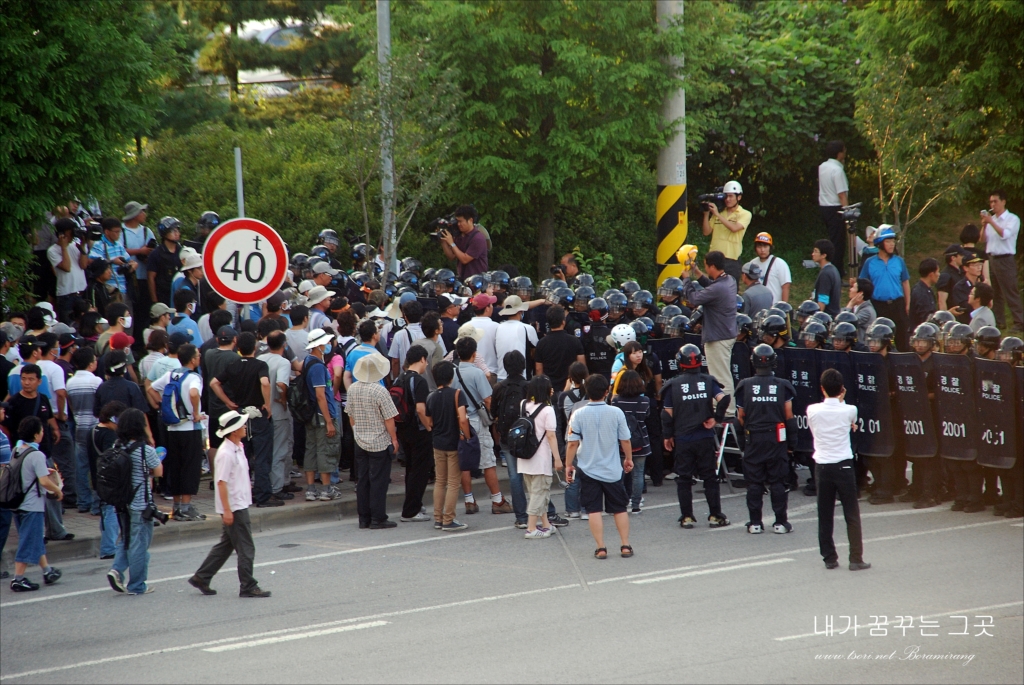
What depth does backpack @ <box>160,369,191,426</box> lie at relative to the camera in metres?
11.7

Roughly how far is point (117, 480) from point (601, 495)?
14.3ft

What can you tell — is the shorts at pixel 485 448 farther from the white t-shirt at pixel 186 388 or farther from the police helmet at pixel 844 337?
the police helmet at pixel 844 337

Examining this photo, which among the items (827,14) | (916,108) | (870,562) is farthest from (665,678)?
(827,14)

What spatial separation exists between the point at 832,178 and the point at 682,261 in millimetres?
3987

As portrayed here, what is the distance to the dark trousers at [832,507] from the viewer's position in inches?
403

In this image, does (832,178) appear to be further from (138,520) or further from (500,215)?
(138,520)

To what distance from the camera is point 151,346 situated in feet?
40.1

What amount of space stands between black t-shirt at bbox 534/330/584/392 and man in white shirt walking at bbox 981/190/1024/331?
855 cm

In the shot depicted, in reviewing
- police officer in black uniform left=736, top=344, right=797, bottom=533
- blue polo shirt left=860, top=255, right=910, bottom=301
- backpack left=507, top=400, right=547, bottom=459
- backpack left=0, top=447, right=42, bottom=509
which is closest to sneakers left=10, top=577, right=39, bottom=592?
backpack left=0, top=447, right=42, bottom=509

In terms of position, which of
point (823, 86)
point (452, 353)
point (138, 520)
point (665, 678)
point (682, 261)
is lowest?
point (665, 678)

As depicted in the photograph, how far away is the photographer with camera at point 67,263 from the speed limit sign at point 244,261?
3.77 meters

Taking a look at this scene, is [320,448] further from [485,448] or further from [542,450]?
[542,450]

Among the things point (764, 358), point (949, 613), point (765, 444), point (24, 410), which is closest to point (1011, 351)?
point (764, 358)

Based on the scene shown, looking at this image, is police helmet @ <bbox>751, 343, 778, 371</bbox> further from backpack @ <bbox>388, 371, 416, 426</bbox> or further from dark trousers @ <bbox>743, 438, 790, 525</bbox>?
backpack @ <bbox>388, 371, 416, 426</bbox>
